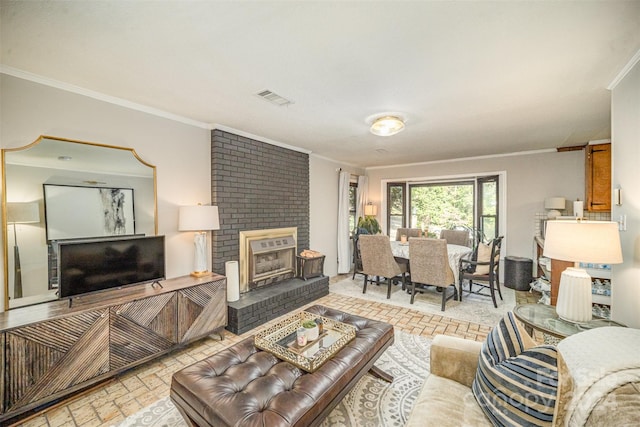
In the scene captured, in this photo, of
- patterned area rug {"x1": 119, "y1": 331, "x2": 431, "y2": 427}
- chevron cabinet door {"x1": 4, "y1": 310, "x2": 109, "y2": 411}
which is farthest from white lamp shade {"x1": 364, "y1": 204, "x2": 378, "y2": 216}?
chevron cabinet door {"x1": 4, "y1": 310, "x2": 109, "y2": 411}

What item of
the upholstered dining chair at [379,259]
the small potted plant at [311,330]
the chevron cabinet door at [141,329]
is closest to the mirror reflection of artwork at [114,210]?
the chevron cabinet door at [141,329]

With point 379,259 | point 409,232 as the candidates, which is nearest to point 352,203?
point 409,232

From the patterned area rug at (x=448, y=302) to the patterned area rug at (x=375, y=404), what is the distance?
1.44 meters

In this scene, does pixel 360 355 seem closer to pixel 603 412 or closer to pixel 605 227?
pixel 603 412

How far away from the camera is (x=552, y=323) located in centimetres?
185

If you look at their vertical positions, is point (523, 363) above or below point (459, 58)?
below

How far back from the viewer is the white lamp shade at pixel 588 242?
65.3 inches

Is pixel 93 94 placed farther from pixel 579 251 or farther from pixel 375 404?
pixel 579 251

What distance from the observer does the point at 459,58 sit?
70.6 inches

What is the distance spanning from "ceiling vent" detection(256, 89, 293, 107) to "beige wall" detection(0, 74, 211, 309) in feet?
4.15

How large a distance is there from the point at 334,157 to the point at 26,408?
16.3 feet

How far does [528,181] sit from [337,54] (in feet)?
16.0

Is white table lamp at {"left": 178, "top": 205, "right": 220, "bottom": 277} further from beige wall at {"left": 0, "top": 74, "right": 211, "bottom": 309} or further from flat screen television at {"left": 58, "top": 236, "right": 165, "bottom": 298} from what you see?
flat screen television at {"left": 58, "top": 236, "right": 165, "bottom": 298}

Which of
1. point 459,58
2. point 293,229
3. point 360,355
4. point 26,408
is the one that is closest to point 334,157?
point 293,229
